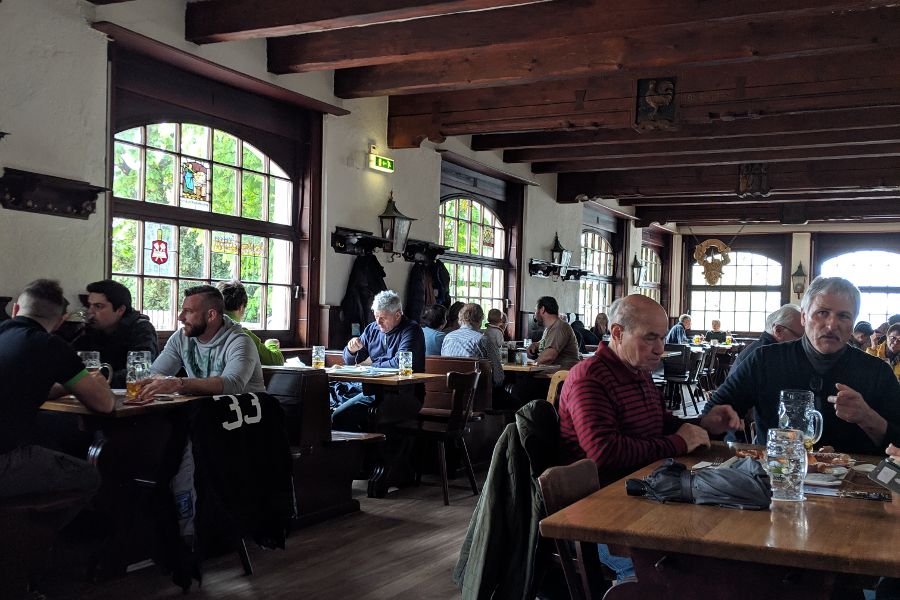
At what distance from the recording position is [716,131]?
8891 millimetres

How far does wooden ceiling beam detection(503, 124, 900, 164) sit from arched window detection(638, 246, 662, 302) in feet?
22.5

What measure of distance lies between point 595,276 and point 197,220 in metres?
9.16

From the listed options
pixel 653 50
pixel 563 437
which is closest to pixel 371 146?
pixel 653 50

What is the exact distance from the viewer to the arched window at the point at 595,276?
14055 millimetres

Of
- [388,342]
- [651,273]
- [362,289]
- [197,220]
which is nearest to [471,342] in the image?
[388,342]

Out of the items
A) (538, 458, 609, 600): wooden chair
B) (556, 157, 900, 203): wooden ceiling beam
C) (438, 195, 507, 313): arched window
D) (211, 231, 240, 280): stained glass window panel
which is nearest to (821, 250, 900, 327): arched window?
(556, 157, 900, 203): wooden ceiling beam

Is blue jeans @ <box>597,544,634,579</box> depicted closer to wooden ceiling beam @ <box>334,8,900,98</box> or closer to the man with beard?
wooden ceiling beam @ <box>334,8,900,98</box>

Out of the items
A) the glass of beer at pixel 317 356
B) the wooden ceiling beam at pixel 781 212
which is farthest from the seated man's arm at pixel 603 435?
the wooden ceiling beam at pixel 781 212

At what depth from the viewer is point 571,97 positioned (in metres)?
7.76

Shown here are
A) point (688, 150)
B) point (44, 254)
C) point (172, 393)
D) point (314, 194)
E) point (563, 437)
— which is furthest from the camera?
point (688, 150)

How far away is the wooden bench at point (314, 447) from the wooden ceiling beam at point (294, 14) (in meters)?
2.25

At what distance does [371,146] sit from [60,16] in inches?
131

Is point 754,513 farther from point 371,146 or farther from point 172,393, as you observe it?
point 371,146

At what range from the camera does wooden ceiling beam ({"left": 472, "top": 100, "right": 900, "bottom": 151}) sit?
8.01 meters
